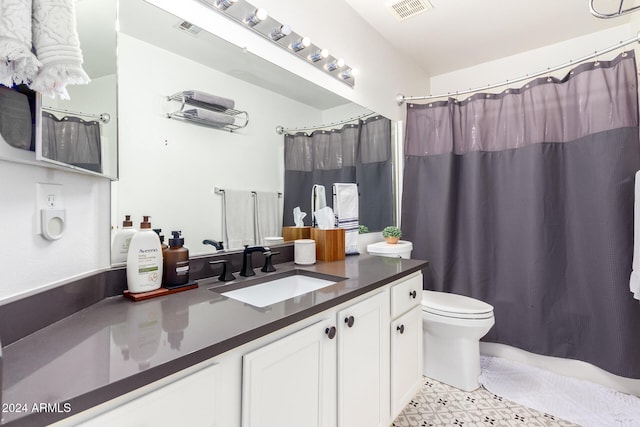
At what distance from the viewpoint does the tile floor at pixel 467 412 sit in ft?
5.07

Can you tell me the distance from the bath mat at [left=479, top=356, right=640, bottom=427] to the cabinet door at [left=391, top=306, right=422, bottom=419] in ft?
2.37

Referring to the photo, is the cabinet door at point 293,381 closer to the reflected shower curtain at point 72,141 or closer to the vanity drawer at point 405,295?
the vanity drawer at point 405,295

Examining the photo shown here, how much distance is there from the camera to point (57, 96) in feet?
2.26

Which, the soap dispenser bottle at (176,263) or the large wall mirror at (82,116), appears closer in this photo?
the large wall mirror at (82,116)

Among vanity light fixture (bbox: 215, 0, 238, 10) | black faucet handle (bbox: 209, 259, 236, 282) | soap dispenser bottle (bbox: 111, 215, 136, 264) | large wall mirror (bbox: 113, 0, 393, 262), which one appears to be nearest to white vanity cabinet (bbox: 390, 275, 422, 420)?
black faucet handle (bbox: 209, 259, 236, 282)

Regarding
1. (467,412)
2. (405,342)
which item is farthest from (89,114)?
(467,412)

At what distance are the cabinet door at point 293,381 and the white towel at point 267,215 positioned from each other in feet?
2.09

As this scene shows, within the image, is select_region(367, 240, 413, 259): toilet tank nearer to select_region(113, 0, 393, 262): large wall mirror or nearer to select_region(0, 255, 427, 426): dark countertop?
select_region(113, 0, 393, 262): large wall mirror

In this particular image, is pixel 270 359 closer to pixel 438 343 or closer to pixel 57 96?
pixel 57 96

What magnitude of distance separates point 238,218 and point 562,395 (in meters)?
2.11

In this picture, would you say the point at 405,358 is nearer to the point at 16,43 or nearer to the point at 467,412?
the point at 467,412

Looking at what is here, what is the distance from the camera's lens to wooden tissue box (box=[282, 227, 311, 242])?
158 centimetres

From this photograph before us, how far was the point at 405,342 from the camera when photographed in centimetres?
141

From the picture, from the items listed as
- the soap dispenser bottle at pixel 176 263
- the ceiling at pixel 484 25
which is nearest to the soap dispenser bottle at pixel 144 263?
the soap dispenser bottle at pixel 176 263
